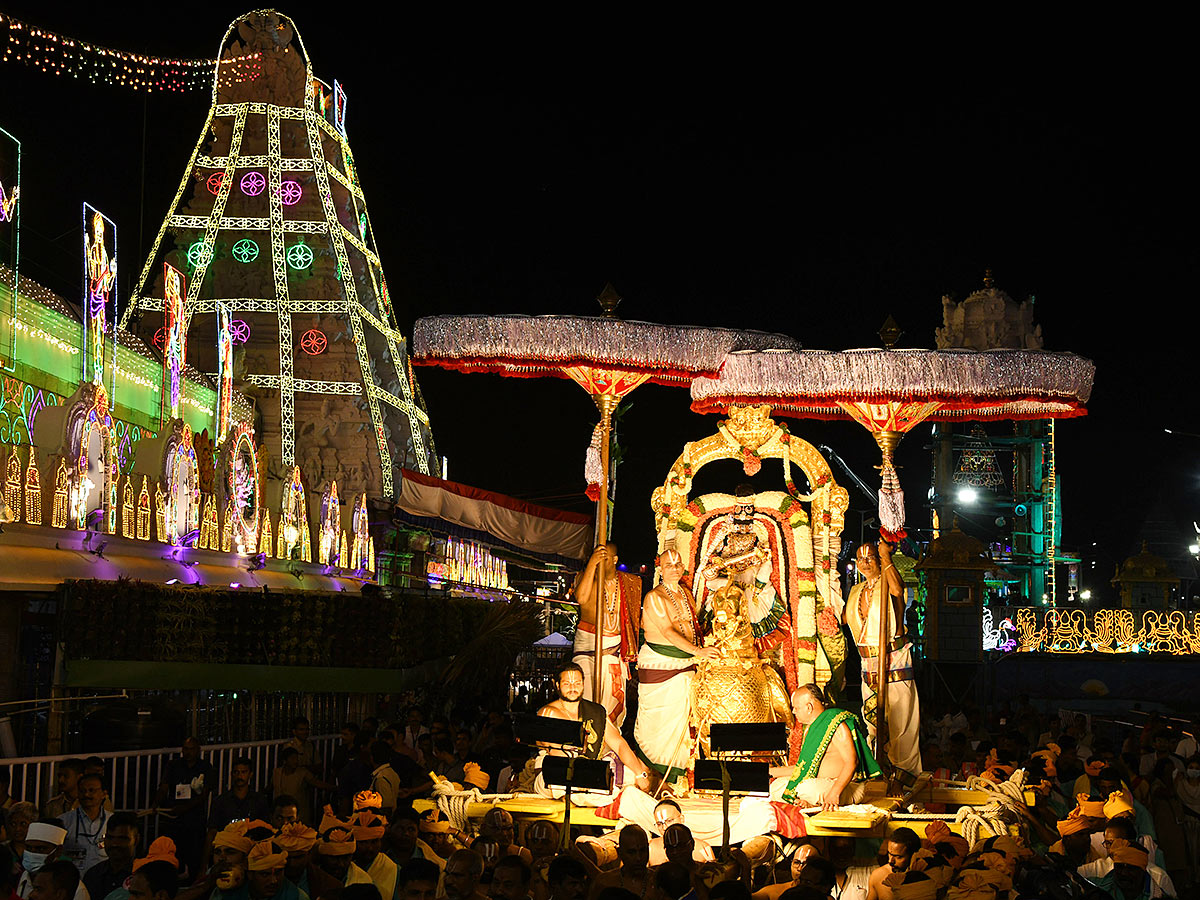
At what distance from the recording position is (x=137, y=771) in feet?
38.2

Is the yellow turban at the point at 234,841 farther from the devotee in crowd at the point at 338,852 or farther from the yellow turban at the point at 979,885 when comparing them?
the yellow turban at the point at 979,885

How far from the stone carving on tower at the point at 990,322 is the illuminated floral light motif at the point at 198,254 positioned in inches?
846

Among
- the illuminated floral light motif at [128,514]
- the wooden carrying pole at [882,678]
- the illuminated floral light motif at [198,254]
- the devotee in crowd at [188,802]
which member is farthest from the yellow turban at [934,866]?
the illuminated floral light motif at [198,254]

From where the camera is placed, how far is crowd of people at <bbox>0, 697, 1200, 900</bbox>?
6824 millimetres

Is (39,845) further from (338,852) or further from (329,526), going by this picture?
(329,526)

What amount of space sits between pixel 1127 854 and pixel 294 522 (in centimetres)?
2770

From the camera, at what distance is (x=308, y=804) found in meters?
11.9

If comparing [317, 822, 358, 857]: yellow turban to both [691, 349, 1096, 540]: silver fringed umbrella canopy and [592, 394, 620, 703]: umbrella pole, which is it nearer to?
[592, 394, 620, 703]: umbrella pole

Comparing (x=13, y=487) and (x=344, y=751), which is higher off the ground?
(x=13, y=487)

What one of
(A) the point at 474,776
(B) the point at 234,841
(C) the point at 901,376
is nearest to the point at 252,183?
(C) the point at 901,376

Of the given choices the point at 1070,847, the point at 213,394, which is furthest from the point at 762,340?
the point at 213,394

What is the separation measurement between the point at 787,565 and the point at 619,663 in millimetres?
2178

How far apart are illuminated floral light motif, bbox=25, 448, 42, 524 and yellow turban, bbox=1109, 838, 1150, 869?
51.3 feet

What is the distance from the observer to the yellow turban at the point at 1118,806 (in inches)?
378
